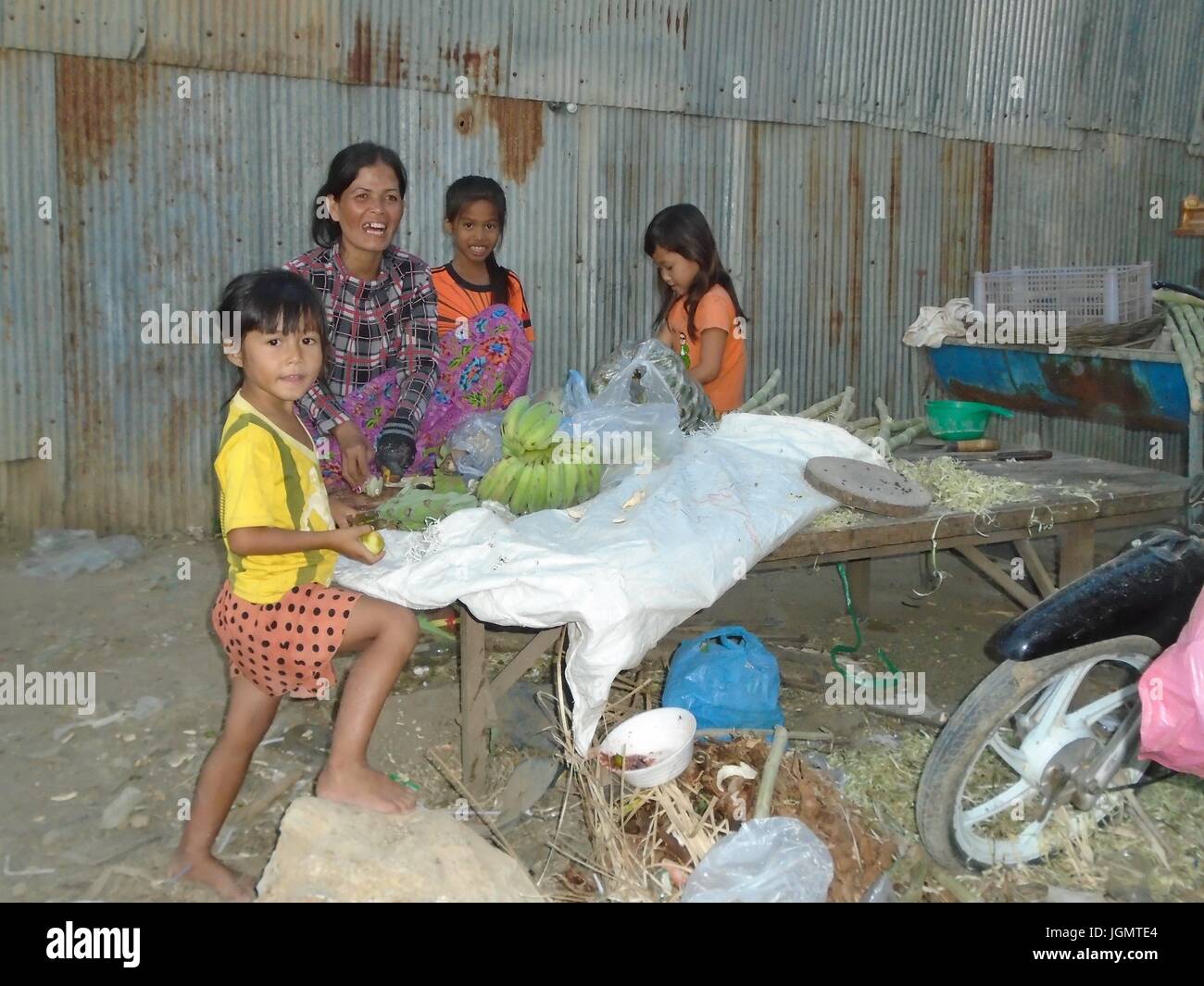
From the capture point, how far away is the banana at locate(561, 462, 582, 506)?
365 cm

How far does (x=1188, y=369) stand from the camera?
5.29 metres

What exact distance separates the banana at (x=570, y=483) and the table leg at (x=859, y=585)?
2.16m

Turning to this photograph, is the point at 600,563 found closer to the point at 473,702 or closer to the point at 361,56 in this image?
the point at 473,702

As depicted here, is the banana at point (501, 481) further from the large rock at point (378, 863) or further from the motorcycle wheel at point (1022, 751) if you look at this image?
the motorcycle wheel at point (1022, 751)

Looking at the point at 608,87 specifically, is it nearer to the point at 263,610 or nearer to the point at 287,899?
the point at 263,610

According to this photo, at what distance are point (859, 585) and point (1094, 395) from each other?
6.28 feet

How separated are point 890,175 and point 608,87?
221 cm

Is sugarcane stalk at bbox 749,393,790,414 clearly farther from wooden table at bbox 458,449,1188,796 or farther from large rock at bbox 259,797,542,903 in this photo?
large rock at bbox 259,797,542,903

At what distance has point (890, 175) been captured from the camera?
763 cm

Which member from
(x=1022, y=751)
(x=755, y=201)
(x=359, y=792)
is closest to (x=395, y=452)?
(x=359, y=792)

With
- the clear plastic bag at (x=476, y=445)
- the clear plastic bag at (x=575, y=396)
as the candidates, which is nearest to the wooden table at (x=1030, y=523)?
the clear plastic bag at (x=575, y=396)

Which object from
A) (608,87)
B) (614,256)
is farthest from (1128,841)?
(608,87)

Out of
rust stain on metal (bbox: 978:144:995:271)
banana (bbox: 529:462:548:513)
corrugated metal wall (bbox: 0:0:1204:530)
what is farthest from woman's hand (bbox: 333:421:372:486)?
rust stain on metal (bbox: 978:144:995:271)

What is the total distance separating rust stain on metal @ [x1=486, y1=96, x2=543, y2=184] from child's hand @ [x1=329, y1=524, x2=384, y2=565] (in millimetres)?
4263
